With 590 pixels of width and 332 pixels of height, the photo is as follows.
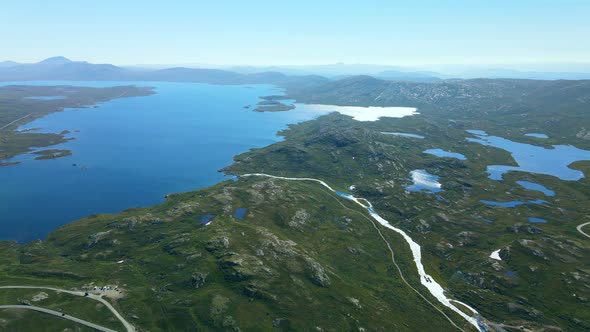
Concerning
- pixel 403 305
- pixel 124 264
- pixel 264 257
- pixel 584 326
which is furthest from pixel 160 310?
pixel 584 326

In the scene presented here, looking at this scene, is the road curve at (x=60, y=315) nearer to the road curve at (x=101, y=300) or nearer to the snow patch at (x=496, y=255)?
the road curve at (x=101, y=300)

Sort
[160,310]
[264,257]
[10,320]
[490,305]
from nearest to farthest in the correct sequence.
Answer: [10,320]
[160,310]
[490,305]
[264,257]

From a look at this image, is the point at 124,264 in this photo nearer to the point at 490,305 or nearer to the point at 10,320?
the point at 10,320

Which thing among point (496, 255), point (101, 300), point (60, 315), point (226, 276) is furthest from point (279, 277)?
point (496, 255)

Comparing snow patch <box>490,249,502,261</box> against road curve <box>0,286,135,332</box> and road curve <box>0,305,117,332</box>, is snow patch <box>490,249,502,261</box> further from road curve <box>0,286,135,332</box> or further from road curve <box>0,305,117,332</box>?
road curve <box>0,305,117,332</box>

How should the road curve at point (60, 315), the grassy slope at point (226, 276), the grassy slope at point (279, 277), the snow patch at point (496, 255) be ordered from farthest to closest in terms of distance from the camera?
the snow patch at point (496, 255), the grassy slope at point (279, 277), the grassy slope at point (226, 276), the road curve at point (60, 315)

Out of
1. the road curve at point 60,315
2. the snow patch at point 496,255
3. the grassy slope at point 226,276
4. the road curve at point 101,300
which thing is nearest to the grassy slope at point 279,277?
the grassy slope at point 226,276

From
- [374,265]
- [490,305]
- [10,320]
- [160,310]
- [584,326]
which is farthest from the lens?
[374,265]

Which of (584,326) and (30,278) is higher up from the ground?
(30,278)

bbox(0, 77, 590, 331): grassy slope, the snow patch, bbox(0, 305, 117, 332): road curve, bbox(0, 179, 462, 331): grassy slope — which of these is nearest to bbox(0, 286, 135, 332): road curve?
bbox(0, 179, 462, 331): grassy slope

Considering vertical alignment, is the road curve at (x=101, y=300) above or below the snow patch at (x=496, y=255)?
above

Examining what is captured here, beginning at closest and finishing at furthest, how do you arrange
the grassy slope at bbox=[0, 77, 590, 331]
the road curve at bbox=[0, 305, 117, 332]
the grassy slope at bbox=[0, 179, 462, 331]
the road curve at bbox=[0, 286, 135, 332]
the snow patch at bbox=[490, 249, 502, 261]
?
1. the road curve at bbox=[0, 305, 117, 332]
2. the road curve at bbox=[0, 286, 135, 332]
3. the grassy slope at bbox=[0, 179, 462, 331]
4. the grassy slope at bbox=[0, 77, 590, 331]
5. the snow patch at bbox=[490, 249, 502, 261]
